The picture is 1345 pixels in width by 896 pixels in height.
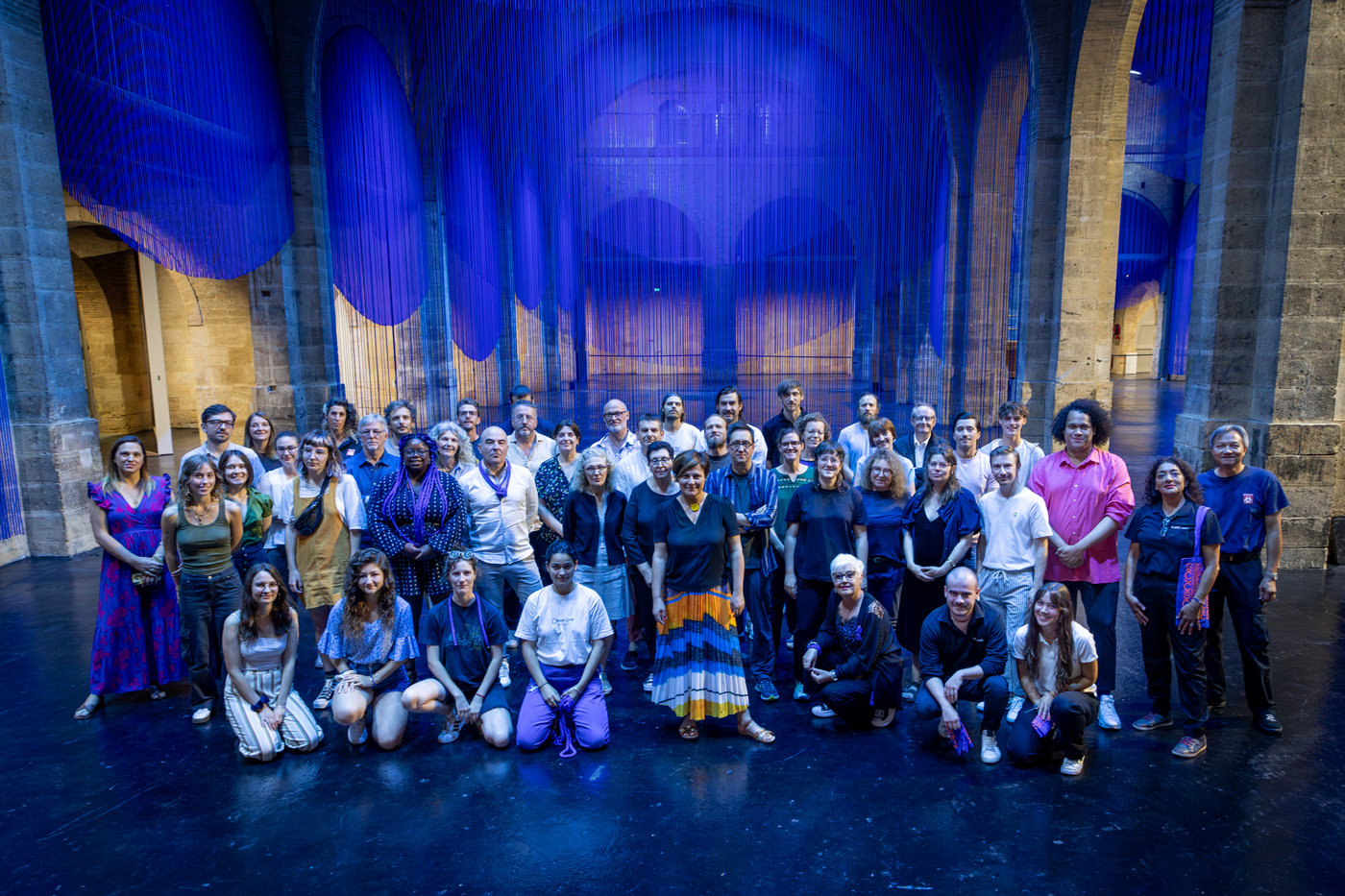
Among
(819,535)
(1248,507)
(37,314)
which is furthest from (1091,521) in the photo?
(37,314)

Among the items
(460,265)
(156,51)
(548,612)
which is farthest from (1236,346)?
(460,265)

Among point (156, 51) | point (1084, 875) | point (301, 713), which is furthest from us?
point (156, 51)

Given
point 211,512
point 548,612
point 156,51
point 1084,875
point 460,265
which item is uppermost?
point 156,51

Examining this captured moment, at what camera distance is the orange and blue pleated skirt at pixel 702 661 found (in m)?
4.11

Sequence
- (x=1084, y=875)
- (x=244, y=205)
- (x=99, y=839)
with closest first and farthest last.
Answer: (x=1084, y=875) < (x=99, y=839) < (x=244, y=205)

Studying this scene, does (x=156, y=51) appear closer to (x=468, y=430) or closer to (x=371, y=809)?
(x=468, y=430)

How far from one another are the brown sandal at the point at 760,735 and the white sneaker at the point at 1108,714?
1625 mm

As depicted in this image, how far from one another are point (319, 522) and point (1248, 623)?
4895 millimetres

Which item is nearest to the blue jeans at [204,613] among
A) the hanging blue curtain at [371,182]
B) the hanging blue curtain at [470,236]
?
the hanging blue curtain at [371,182]

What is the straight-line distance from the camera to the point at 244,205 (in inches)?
396

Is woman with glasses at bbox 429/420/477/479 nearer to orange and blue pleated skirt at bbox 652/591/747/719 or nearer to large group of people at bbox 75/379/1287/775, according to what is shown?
large group of people at bbox 75/379/1287/775

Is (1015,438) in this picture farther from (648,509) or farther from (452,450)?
(452,450)

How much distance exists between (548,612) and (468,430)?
253 centimetres

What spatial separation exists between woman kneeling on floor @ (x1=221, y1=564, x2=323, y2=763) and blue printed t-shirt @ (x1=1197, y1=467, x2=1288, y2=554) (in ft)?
15.1
